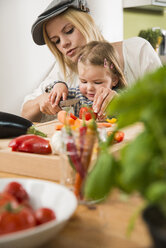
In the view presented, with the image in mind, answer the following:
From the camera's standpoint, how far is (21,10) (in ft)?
9.87

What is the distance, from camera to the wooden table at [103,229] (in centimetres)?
51

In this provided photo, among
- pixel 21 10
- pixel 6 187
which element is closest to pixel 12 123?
pixel 6 187

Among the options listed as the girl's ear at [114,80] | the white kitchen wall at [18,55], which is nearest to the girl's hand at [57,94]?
the girl's ear at [114,80]

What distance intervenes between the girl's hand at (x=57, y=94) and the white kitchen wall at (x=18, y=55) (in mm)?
953

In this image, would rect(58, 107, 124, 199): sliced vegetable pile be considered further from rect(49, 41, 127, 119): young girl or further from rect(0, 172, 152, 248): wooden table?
rect(49, 41, 127, 119): young girl

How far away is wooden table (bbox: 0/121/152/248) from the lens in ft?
1.69

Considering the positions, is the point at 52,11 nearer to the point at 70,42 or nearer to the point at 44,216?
the point at 70,42

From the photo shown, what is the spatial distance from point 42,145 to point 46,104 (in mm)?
1125

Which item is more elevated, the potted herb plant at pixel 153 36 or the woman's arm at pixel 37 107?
the potted herb plant at pixel 153 36

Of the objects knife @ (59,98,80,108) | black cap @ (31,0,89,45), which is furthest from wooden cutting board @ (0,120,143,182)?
black cap @ (31,0,89,45)

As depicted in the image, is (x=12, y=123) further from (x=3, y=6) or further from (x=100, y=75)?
(x=3, y=6)

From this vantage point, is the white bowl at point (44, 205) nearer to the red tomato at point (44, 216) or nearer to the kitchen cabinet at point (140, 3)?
the red tomato at point (44, 216)

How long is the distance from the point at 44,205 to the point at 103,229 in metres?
0.12

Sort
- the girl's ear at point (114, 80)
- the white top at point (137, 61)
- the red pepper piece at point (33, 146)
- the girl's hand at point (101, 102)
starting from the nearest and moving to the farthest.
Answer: the red pepper piece at point (33, 146)
the girl's hand at point (101, 102)
the girl's ear at point (114, 80)
the white top at point (137, 61)
